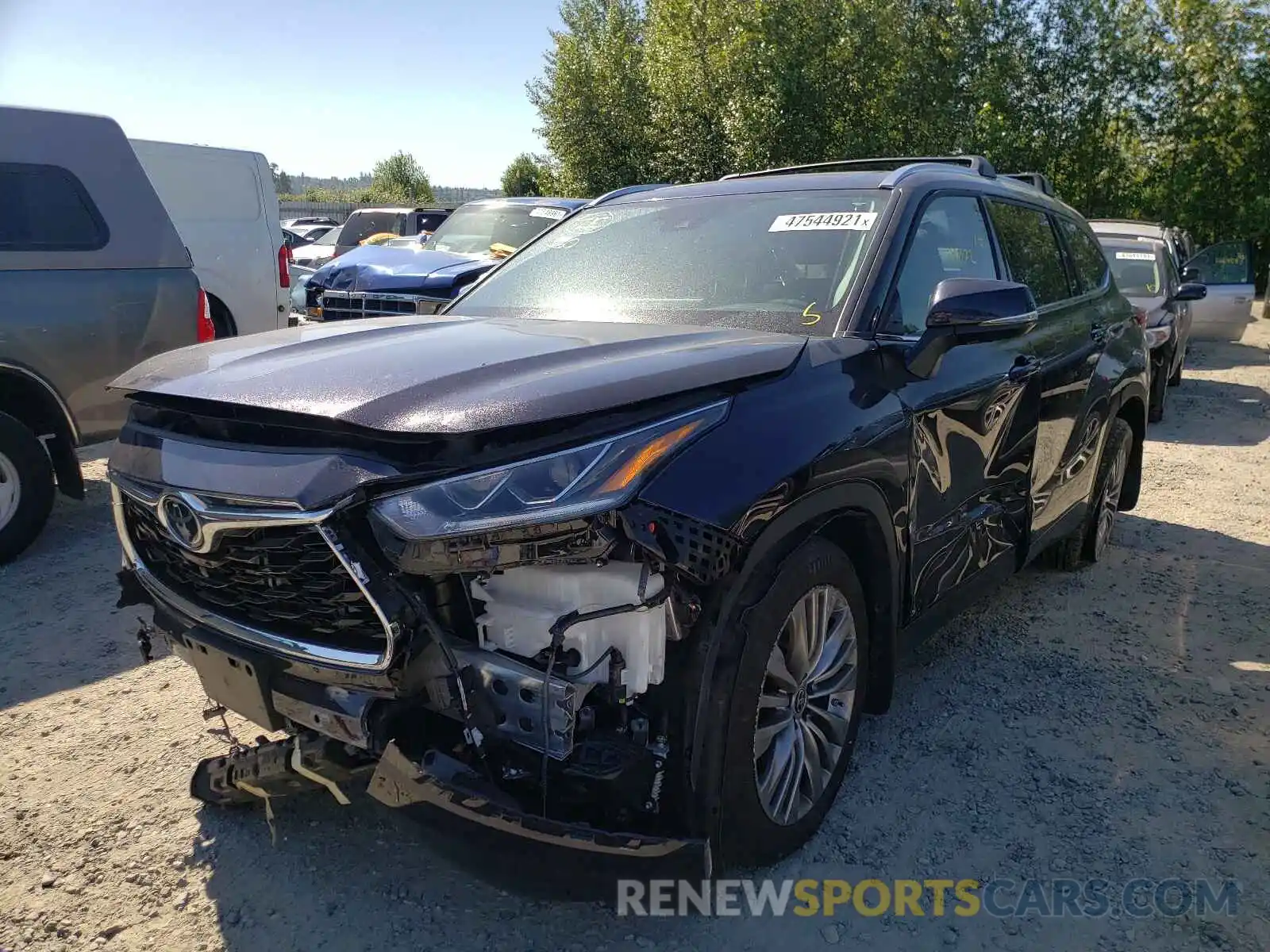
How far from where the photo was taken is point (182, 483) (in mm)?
2195

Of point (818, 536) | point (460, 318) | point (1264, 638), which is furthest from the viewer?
point (1264, 638)

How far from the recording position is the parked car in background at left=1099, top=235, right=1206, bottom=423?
30.9ft

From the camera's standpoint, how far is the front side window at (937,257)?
9.97 ft

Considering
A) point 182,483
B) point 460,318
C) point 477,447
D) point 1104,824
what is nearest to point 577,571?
point 477,447

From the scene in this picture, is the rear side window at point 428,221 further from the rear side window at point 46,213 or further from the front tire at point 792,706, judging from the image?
the front tire at point 792,706

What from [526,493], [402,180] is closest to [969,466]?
[526,493]

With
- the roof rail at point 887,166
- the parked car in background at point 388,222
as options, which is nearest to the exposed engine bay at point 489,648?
the roof rail at point 887,166

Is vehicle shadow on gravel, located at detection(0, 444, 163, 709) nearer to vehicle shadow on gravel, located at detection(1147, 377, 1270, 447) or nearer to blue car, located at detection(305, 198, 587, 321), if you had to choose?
blue car, located at detection(305, 198, 587, 321)

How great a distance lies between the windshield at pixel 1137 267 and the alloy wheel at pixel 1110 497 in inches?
207

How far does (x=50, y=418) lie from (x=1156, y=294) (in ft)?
32.3

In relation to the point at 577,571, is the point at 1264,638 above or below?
below

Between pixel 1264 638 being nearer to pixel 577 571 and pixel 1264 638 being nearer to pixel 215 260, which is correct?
pixel 577 571

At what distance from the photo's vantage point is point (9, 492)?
5066 millimetres

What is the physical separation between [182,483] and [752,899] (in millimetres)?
1800
